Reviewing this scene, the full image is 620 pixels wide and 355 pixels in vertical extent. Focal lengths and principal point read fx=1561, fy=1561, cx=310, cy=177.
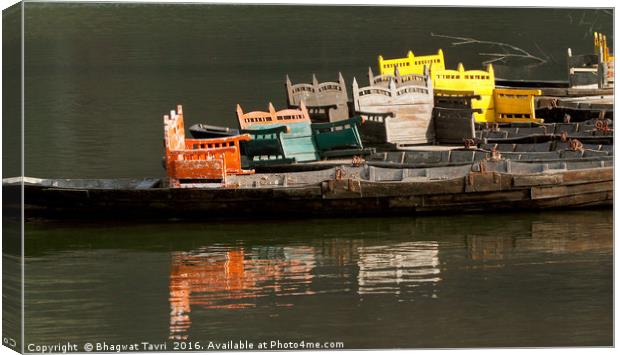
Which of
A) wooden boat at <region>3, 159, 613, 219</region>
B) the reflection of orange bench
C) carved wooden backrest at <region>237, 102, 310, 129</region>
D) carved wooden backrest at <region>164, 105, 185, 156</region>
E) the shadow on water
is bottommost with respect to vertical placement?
the shadow on water

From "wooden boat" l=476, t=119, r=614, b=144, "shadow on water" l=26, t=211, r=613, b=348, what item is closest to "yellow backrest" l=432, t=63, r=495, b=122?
"wooden boat" l=476, t=119, r=614, b=144

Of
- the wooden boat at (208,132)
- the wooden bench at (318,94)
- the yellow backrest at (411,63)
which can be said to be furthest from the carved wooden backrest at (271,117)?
the yellow backrest at (411,63)

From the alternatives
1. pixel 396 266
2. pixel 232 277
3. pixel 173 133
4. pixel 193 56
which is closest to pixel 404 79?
pixel 193 56

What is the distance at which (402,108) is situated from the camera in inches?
1052

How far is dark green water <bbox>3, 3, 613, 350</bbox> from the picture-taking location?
50.5 ft

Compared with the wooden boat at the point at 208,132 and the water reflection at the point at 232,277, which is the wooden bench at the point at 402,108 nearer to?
the wooden boat at the point at 208,132

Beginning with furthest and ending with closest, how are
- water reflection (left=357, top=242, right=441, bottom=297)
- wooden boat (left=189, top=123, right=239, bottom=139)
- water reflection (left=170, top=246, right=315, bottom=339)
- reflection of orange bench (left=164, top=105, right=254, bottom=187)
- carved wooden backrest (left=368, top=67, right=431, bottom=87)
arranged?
carved wooden backrest (left=368, top=67, right=431, bottom=87), wooden boat (left=189, top=123, right=239, bottom=139), reflection of orange bench (left=164, top=105, right=254, bottom=187), water reflection (left=357, top=242, right=441, bottom=297), water reflection (left=170, top=246, right=315, bottom=339)

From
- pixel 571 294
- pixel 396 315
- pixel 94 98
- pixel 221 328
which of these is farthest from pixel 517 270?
pixel 94 98

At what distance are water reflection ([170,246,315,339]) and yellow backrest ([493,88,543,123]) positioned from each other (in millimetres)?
8905

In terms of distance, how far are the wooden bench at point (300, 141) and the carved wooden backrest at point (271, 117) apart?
0.05 metres

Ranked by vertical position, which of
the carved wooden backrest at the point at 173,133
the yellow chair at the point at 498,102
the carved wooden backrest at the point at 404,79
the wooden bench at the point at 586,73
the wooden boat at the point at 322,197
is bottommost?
the wooden boat at the point at 322,197

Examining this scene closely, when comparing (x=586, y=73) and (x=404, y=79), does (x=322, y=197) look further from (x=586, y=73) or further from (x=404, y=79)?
(x=586, y=73)

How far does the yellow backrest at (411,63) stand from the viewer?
30562mm

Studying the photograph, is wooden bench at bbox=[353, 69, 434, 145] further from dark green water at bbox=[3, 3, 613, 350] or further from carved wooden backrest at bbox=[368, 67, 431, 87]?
dark green water at bbox=[3, 3, 613, 350]
